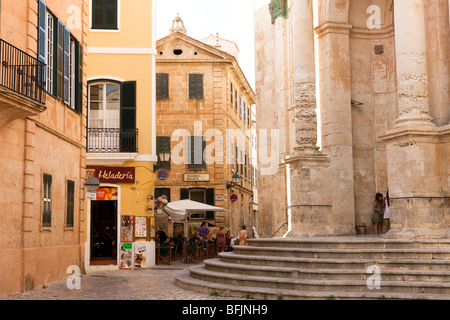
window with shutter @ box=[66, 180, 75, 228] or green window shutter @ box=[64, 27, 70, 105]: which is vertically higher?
green window shutter @ box=[64, 27, 70, 105]

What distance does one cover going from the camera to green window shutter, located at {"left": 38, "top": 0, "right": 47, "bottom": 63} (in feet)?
44.8

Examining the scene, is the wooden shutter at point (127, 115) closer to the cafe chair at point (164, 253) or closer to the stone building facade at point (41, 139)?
the cafe chair at point (164, 253)

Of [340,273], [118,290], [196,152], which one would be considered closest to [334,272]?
[340,273]

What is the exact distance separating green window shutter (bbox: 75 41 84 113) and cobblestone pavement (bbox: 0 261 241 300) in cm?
456

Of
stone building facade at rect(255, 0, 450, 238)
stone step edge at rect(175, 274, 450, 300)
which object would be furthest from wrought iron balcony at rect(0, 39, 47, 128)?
stone building facade at rect(255, 0, 450, 238)

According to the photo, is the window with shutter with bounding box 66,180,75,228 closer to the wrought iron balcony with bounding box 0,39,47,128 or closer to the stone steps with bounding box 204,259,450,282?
the wrought iron balcony with bounding box 0,39,47,128

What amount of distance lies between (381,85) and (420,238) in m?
6.53

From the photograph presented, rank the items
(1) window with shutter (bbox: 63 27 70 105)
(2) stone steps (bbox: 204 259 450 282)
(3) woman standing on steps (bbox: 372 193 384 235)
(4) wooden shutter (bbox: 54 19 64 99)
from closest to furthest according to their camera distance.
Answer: (2) stone steps (bbox: 204 259 450 282) → (4) wooden shutter (bbox: 54 19 64 99) → (1) window with shutter (bbox: 63 27 70 105) → (3) woman standing on steps (bbox: 372 193 384 235)

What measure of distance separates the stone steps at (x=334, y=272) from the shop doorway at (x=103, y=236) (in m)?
8.76

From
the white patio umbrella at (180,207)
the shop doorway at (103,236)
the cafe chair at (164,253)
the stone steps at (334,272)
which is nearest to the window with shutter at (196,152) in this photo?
the white patio umbrella at (180,207)

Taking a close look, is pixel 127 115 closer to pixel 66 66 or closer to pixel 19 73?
pixel 66 66

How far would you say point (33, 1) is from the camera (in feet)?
43.7
